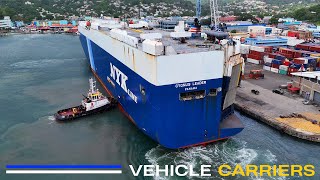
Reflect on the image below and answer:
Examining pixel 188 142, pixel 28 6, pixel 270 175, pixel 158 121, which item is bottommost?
pixel 270 175

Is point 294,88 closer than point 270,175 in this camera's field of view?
No

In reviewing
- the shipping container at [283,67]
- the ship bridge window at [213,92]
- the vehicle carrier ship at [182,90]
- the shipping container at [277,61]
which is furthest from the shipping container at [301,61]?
the ship bridge window at [213,92]

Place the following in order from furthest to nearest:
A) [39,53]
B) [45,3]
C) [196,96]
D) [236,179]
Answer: [45,3], [39,53], [196,96], [236,179]

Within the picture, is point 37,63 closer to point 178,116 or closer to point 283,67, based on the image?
point 283,67

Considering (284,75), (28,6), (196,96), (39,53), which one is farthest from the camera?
(28,6)

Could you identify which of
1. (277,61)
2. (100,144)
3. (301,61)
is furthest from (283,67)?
(100,144)

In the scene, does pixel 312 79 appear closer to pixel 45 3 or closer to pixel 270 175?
pixel 270 175

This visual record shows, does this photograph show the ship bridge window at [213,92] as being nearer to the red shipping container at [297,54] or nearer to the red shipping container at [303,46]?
the red shipping container at [297,54]

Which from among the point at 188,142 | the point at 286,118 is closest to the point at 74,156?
the point at 188,142
